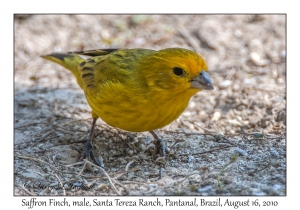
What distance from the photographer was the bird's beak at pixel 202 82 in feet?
14.1

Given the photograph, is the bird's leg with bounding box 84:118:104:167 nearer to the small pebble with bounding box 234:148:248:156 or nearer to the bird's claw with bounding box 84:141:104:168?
the bird's claw with bounding box 84:141:104:168

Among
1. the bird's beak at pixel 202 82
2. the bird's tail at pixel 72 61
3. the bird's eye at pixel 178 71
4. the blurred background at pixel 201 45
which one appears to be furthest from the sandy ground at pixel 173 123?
the bird's eye at pixel 178 71

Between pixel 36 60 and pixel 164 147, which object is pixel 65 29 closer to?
pixel 36 60

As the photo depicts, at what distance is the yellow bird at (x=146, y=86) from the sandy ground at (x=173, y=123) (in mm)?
433

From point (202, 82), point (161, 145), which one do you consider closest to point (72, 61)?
point (161, 145)

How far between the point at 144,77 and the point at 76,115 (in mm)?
1900

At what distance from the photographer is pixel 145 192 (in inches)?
167

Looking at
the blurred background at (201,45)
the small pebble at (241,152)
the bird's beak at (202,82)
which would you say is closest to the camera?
the bird's beak at (202,82)

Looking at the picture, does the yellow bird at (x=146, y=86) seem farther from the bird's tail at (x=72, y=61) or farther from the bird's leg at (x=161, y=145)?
the bird's tail at (x=72, y=61)

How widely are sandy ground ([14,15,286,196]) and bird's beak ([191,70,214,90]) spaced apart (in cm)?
72

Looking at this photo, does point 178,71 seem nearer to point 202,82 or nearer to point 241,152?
point 202,82

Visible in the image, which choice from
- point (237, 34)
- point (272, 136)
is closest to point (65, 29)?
point (237, 34)

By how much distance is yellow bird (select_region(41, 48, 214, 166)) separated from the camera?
435 cm

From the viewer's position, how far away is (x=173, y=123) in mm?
5996
